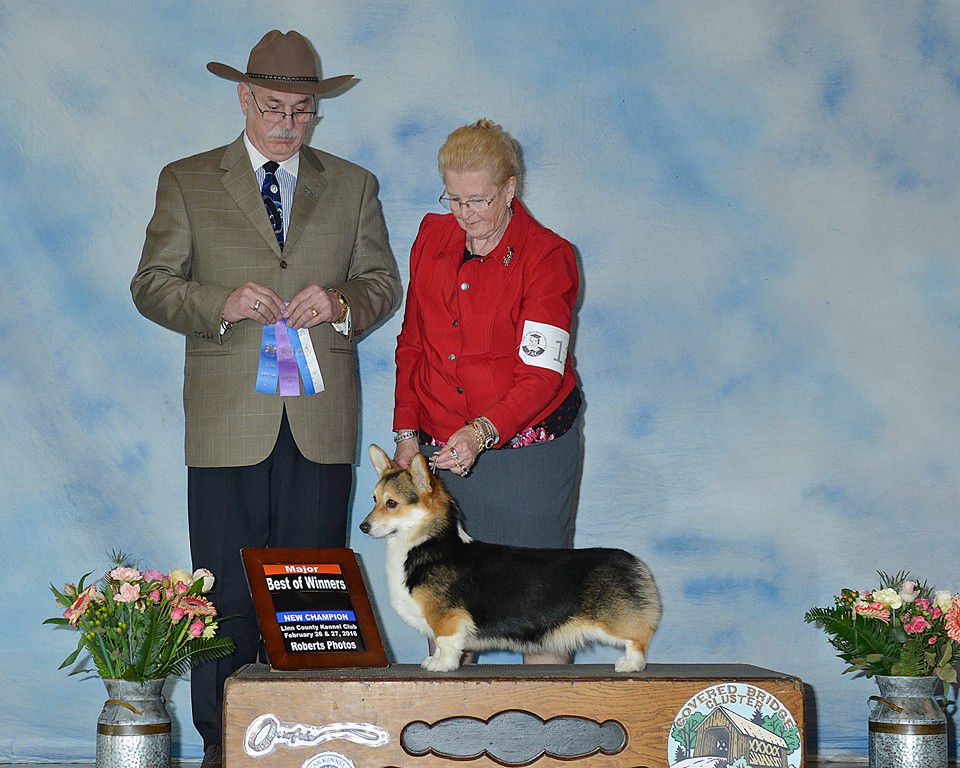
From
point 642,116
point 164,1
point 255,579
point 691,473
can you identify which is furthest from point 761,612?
point 164,1

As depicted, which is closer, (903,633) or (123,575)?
(123,575)

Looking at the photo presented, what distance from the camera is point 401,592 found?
226cm

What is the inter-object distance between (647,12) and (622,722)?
2159mm

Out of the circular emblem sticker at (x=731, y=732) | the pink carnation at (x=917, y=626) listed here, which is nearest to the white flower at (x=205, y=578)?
the circular emblem sticker at (x=731, y=732)

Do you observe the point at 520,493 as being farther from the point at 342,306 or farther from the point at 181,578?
the point at 181,578

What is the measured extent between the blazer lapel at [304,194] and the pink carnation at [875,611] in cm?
153

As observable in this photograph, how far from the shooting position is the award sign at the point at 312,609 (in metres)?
2.21

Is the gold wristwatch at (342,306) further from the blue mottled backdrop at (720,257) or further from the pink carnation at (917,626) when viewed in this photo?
the pink carnation at (917,626)

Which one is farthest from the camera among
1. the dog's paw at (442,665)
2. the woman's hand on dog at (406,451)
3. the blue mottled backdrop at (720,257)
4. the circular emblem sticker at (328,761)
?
the blue mottled backdrop at (720,257)

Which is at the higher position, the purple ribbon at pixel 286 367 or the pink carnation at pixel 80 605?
the purple ribbon at pixel 286 367

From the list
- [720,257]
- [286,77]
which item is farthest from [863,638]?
[286,77]

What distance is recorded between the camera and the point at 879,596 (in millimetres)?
2467

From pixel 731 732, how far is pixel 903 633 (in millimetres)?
516

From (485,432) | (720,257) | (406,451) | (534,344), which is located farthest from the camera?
(720,257)
